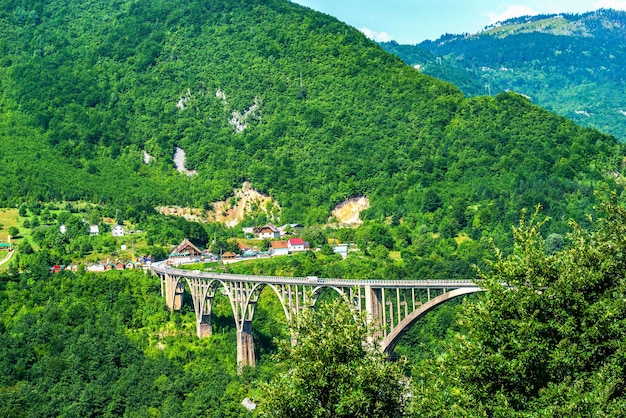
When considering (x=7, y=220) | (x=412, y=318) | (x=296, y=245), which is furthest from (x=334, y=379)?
(x=7, y=220)

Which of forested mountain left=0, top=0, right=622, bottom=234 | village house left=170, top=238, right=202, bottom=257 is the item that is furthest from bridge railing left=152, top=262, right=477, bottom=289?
forested mountain left=0, top=0, right=622, bottom=234

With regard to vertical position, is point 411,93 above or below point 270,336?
above

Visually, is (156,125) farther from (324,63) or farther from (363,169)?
(363,169)

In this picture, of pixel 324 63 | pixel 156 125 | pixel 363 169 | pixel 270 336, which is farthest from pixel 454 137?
pixel 270 336

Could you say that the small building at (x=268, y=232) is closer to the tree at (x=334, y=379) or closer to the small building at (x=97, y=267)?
the small building at (x=97, y=267)

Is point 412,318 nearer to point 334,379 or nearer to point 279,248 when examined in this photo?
point 334,379

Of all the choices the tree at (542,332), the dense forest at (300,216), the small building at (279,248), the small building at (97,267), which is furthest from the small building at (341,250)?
the tree at (542,332)
